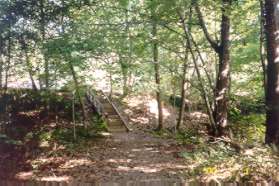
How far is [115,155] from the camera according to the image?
11070 millimetres

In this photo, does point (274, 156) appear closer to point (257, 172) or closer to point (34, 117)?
point (257, 172)

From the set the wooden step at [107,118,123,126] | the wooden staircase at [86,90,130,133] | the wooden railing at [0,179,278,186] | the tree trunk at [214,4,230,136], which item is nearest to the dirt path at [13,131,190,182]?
the wooden railing at [0,179,278,186]

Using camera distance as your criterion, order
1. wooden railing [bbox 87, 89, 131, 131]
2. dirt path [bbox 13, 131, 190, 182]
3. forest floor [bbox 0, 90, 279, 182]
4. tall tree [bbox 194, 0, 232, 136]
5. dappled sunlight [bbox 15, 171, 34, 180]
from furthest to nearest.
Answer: wooden railing [bbox 87, 89, 131, 131], tall tree [bbox 194, 0, 232, 136], dappled sunlight [bbox 15, 171, 34, 180], dirt path [bbox 13, 131, 190, 182], forest floor [bbox 0, 90, 279, 182]

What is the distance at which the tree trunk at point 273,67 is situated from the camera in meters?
7.93

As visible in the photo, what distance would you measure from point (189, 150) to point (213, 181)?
4.75 metres

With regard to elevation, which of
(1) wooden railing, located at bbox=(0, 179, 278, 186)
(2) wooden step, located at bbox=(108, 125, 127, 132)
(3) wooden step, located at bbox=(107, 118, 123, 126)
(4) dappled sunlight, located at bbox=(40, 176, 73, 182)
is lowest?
(4) dappled sunlight, located at bbox=(40, 176, 73, 182)

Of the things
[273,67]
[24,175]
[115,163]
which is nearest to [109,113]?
[115,163]

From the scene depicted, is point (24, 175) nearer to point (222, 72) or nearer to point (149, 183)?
point (149, 183)

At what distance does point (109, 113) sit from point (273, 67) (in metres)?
9.21

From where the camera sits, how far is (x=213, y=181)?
6219 mm

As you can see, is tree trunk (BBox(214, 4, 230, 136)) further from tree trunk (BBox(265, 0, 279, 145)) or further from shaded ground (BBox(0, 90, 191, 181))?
tree trunk (BBox(265, 0, 279, 145))

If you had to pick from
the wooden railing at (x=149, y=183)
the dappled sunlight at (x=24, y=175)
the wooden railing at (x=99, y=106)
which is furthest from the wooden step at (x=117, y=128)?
the wooden railing at (x=149, y=183)

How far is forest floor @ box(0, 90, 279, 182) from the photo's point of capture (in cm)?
692

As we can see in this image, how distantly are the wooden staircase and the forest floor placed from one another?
0.57m
